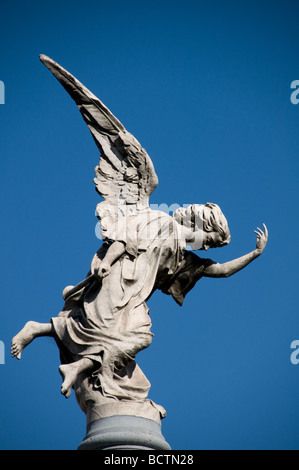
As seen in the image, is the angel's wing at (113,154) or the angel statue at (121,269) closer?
the angel statue at (121,269)

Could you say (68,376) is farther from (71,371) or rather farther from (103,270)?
(103,270)

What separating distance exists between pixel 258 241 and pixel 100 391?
331cm

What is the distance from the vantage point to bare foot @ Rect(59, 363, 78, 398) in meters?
12.0

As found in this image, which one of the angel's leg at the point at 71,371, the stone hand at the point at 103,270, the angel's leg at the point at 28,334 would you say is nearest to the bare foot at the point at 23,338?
the angel's leg at the point at 28,334

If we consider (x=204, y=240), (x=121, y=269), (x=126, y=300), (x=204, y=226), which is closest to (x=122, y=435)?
(x=126, y=300)

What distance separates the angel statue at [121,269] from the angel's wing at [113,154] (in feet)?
0.05

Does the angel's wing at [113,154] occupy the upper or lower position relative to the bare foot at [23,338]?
upper

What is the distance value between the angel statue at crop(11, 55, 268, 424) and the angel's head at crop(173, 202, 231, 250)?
0.01 m

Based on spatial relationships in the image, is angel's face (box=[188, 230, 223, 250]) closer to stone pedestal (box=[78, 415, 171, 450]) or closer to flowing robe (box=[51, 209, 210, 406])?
flowing robe (box=[51, 209, 210, 406])

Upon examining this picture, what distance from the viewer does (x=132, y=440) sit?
11961mm

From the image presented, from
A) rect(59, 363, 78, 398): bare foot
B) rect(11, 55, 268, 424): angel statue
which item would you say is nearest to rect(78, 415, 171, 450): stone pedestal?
rect(11, 55, 268, 424): angel statue

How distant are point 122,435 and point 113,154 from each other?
173 inches

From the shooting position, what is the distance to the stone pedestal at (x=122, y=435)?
11.9 metres

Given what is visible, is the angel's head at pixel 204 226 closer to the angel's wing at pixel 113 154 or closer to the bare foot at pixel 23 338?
the angel's wing at pixel 113 154
